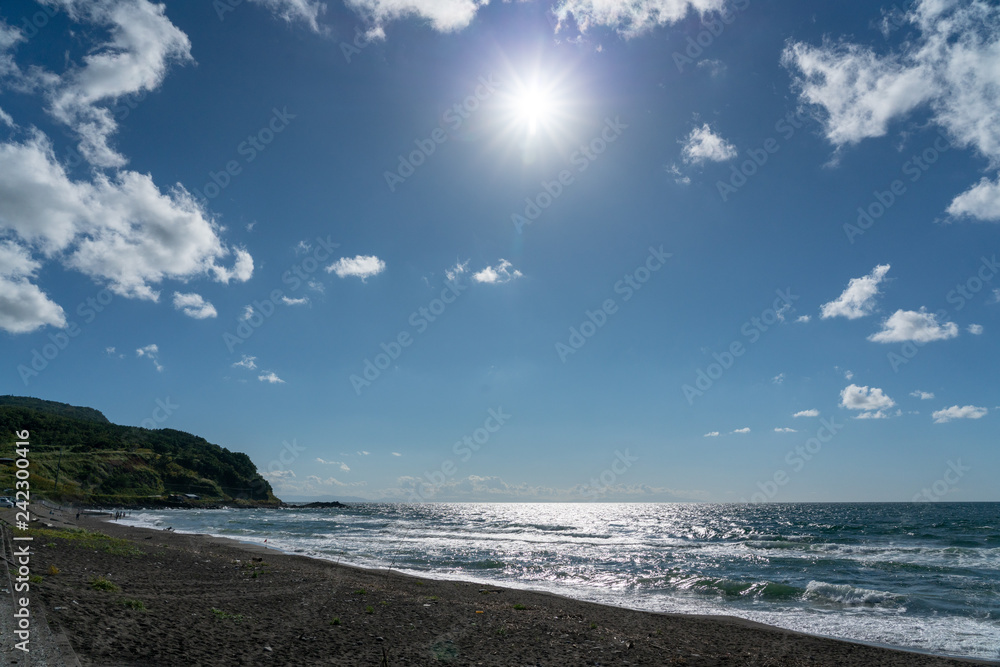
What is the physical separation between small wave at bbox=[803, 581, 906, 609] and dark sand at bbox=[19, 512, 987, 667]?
25.1 feet

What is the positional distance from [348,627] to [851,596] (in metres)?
23.2

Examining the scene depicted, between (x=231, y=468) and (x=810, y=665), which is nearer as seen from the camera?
(x=810, y=665)

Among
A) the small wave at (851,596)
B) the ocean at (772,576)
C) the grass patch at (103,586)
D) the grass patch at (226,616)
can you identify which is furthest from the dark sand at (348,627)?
the small wave at (851,596)

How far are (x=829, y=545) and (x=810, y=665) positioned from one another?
143 feet

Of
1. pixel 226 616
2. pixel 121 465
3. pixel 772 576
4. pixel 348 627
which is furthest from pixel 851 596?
pixel 121 465

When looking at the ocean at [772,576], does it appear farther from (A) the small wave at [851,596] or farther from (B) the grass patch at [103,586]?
(B) the grass patch at [103,586]

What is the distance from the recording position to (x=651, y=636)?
14586mm

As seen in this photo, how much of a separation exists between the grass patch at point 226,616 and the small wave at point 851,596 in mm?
23558

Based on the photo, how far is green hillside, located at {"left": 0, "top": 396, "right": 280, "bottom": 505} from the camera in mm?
95925

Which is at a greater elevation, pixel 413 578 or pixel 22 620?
pixel 22 620

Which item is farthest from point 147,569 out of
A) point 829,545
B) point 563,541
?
point 829,545

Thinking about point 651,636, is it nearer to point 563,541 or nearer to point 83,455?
point 563,541

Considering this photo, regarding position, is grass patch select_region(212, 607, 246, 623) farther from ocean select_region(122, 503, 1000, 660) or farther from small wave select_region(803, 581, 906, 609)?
small wave select_region(803, 581, 906, 609)

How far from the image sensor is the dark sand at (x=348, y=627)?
9320mm
